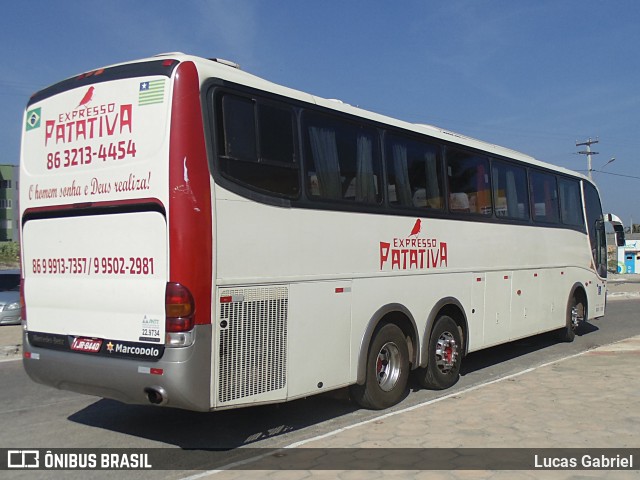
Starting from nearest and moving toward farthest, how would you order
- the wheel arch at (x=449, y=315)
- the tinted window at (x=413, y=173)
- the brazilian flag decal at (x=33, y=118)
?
the brazilian flag decal at (x=33, y=118)
the tinted window at (x=413, y=173)
the wheel arch at (x=449, y=315)

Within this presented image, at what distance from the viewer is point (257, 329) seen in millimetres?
5566

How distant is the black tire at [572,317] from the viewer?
1260 cm

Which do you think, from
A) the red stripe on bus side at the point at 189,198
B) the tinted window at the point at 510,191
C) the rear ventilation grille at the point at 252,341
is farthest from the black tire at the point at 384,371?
the tinted window at the point at 510,191

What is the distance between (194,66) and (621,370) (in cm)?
743

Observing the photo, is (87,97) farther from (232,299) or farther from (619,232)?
(619,232)

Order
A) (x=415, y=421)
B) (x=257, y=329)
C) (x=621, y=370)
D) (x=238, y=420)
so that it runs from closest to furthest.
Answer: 1. (x=257, y=329)
2. (x=415, y=421)
3. (x=238, y=420)
4. (x=621, y=370)

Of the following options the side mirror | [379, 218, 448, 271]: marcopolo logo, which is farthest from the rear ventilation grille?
the side mirror

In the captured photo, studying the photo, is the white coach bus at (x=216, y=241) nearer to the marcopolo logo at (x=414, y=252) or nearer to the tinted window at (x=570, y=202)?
the marcopolo logo at (x=414, y=252)

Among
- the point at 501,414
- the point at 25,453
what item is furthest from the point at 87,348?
the point at 501,414

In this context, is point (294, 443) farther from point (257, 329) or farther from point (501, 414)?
point (501, 414)

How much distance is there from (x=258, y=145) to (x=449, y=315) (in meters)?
4.18

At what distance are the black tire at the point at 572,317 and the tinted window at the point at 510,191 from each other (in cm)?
301

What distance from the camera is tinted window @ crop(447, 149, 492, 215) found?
8680mm

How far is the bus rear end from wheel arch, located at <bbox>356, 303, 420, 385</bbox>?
2.11m
